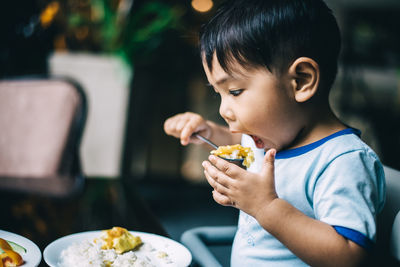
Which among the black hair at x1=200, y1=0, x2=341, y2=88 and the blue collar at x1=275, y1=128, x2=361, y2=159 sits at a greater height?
the black hair at x1=200, y1=0, x2=341, y2=88

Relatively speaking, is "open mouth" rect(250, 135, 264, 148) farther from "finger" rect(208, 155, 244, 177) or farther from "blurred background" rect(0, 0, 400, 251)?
"blurred background" rect(0, 0, 400, 251)

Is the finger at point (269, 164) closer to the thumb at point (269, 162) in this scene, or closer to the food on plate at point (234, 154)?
the thumb at point (269, 162)

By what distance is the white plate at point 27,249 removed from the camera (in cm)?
64

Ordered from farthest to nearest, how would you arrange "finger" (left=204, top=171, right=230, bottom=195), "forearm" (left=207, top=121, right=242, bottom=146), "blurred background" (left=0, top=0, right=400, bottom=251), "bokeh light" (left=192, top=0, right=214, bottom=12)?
"bokeh light" (left=192, top=0, right=214, bottom=12) → "blurred background" (left=0, top=0, right=400, bottom=251) → "forearm" (left=207, top=121, right=242, bottom=146) → "finger" (left=204, top=171, right=230, bottom=195)

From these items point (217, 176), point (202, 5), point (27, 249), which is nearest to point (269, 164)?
point (217, 176)

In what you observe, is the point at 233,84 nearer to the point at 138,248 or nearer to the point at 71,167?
the point at 138,248

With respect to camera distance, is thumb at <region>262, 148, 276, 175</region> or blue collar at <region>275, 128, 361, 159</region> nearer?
thumb at <region>262, 148, 276, 175</region>

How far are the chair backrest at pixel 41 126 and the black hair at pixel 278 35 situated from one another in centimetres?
99

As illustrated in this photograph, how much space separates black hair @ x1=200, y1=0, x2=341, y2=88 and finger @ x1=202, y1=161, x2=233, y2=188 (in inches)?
8.3

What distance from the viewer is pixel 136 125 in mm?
2604

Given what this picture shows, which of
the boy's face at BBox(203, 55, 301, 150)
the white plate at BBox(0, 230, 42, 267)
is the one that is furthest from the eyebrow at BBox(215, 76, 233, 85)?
the white plate at BBox(0, 230, 42, 267)

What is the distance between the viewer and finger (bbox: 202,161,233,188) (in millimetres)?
711

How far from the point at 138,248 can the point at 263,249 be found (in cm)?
29

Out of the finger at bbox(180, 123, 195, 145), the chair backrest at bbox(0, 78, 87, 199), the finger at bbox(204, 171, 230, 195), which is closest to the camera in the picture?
the finger at bbox(204, 171, 230, 195)
